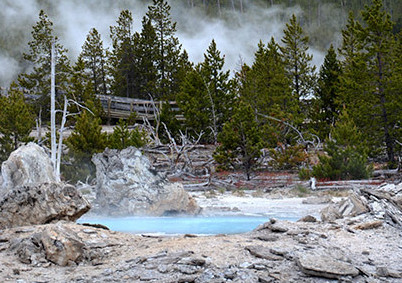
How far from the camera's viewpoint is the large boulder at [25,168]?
36.3 feet

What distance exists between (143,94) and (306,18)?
61.1 m

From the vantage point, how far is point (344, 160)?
625 inches

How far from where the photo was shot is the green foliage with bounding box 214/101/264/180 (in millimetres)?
17781

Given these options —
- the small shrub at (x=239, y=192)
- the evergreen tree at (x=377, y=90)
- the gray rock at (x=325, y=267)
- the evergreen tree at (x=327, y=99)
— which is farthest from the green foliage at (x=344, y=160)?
the evergreen tree at (x=327, y=99)

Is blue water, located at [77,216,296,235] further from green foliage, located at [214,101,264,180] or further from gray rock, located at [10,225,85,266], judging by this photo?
green foliage, located at [214,101,264,180]

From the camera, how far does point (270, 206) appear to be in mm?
11836

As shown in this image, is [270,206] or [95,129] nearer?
[270,206]

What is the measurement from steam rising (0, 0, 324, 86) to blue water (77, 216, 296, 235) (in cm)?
5814

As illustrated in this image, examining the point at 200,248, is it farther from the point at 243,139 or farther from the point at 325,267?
the point at 243,139

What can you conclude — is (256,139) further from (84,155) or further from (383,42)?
(383,42)

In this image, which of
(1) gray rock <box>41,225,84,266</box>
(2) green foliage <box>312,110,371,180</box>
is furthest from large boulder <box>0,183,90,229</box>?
(2) green foliage <box>312,110,371,180</box>

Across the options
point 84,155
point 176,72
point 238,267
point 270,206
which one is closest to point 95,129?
point 84,155

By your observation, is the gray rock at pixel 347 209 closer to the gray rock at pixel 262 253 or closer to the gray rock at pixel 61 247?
the gray rock at pixel 262 253

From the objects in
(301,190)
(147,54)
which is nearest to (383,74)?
(301,190)
